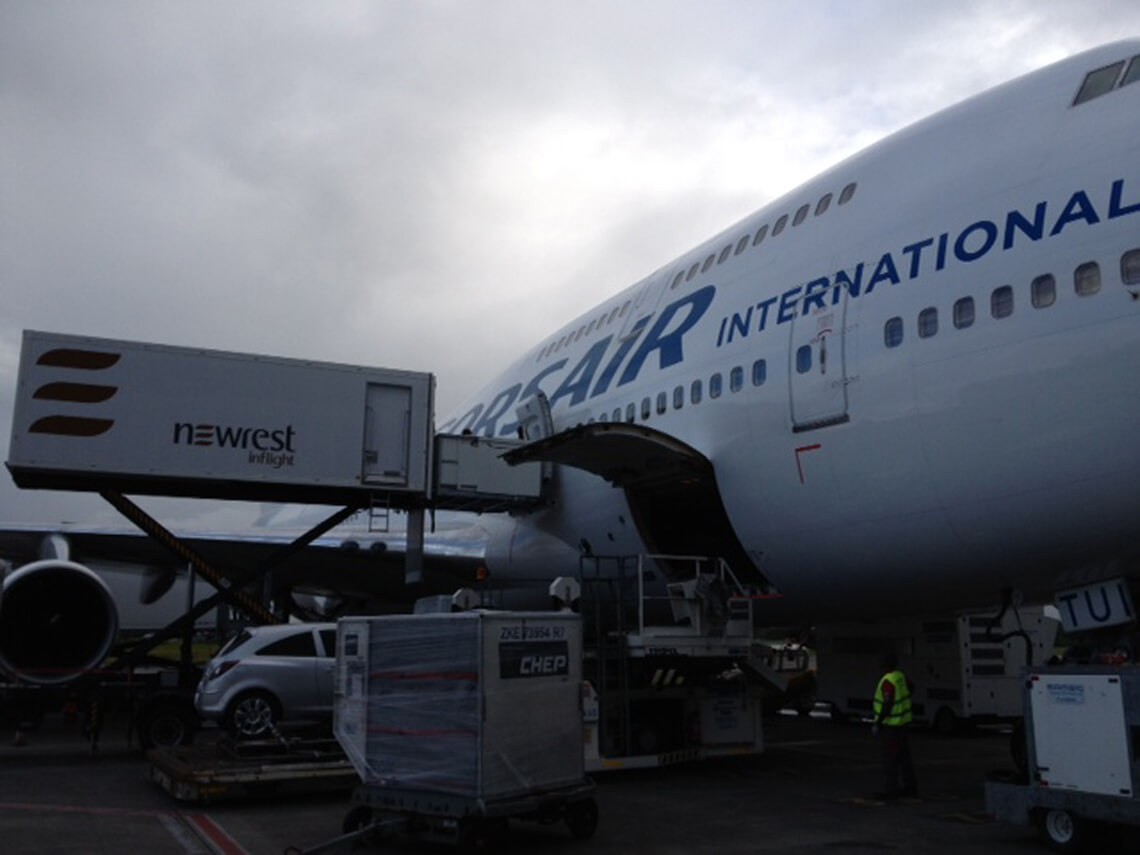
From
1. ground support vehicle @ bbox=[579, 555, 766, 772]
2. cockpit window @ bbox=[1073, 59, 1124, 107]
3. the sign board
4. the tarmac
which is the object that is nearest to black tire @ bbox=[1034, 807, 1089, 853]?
the tarmac

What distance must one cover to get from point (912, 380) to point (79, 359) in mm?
9142

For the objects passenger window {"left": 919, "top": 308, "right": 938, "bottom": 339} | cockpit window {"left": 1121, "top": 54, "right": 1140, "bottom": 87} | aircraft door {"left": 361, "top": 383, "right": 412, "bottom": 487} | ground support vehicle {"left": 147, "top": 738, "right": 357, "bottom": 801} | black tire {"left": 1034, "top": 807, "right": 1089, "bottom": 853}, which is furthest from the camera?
aircraft door {"left": 361, "top": 383, "right": 412, "bottom": 487}

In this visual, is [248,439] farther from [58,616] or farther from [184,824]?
[184,824]

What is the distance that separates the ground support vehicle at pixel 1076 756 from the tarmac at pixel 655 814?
11.2 inches

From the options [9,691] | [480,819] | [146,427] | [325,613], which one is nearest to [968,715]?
[480,819]

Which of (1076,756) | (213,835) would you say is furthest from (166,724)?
(1076,756)

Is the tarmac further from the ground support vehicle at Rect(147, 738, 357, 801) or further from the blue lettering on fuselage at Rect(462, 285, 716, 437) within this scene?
the blue lettering on fuselage at Rect(462, 285, 716, 437)

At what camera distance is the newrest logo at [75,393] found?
1203cm

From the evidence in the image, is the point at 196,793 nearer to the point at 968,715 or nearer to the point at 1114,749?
the point at 1114,749

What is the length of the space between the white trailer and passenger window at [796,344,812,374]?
7002mm

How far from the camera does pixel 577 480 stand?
12711 mm

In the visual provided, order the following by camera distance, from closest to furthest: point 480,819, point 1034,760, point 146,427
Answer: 1. point 480,819
2. point 1034,760
3. point 146,427

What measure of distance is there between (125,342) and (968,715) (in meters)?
12.3

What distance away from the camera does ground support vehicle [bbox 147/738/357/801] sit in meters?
8.97
